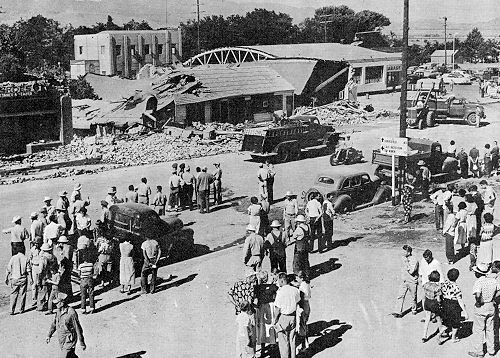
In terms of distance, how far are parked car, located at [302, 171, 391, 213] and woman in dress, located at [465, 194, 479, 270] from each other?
508 cm

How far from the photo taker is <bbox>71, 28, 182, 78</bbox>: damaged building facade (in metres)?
78.9

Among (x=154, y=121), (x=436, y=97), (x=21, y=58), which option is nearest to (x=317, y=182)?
(x=154, y=121)

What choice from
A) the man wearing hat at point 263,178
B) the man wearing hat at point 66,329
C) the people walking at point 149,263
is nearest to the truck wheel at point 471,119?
the man wearing hat at point 263,178

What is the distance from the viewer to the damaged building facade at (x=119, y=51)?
259ft

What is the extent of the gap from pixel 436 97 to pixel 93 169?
21.1 meters

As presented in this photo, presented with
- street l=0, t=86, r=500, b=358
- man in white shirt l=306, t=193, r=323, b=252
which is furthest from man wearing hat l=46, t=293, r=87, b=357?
man in white shirt l=306, t=193, r=323, b=252

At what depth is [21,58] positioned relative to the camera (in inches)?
2110

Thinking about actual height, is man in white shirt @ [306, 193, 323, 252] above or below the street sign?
below

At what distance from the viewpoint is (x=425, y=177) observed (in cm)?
2081

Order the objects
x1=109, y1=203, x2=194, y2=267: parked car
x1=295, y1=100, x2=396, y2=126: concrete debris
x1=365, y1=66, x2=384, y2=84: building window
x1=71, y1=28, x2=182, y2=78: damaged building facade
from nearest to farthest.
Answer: x1=109, y1=203, x2=194, y2=267: parked car < x1=295, y1=100, x2=396, y2=126: concrete debris < x1=365, y1=66, x2=384, y2=84: building window < x1=71, y1=28, x2=182, y2=78: damaged building facade

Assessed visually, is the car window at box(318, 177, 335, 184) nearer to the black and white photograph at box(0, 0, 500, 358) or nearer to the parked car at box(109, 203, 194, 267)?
the black and white photograph at box(0, 0, 500, 358)

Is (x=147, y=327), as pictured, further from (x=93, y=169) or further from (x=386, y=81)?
(x=386, y=81)

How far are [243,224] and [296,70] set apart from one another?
32358 millimetres

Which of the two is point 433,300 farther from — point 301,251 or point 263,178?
point 263,178
